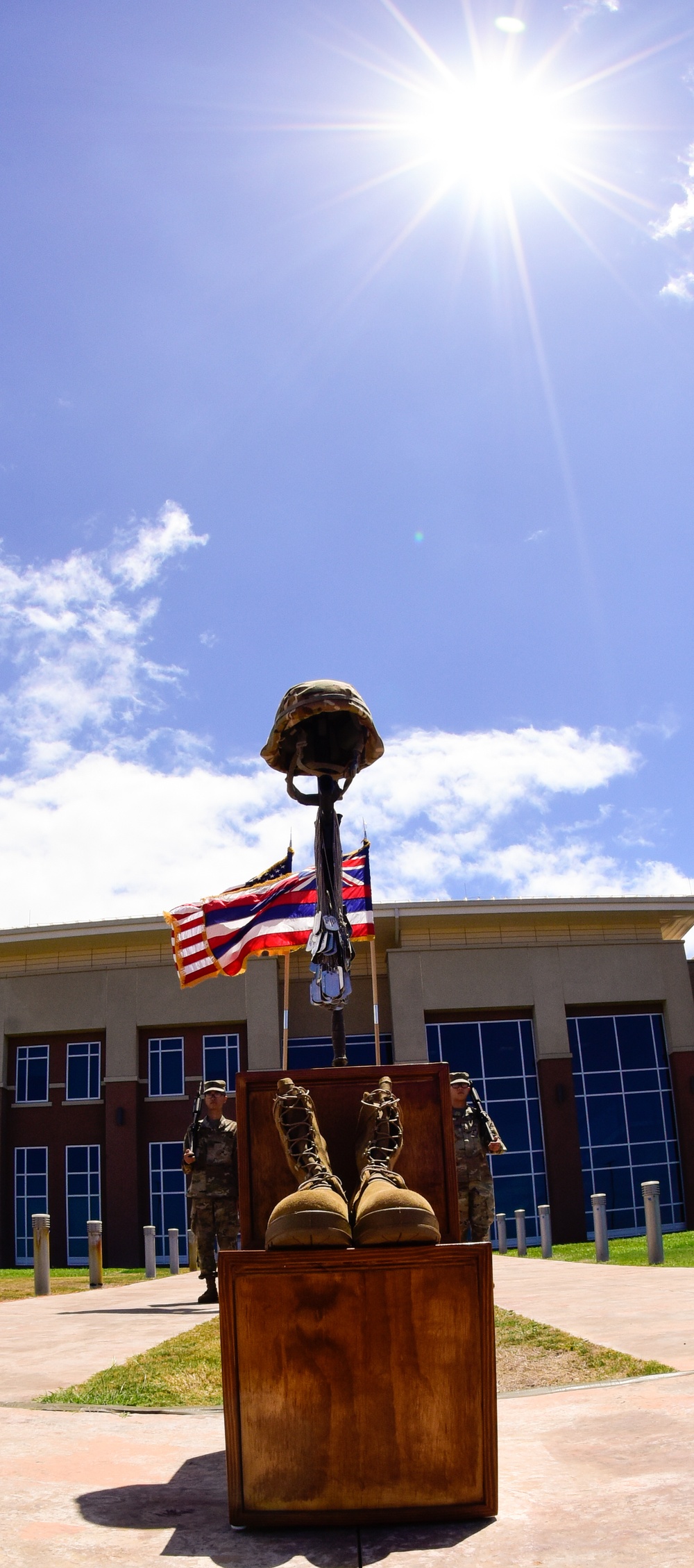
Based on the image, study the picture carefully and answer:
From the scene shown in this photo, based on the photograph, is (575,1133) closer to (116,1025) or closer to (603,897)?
(603,897)

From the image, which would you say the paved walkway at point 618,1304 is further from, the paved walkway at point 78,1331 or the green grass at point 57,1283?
the green grass at point 57,1283

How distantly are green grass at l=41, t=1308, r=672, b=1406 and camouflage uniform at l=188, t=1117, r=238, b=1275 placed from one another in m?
1.89

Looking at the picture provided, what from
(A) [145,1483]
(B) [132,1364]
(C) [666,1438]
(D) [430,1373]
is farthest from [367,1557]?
(B) [132,1364]

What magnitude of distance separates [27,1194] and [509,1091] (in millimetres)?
13124

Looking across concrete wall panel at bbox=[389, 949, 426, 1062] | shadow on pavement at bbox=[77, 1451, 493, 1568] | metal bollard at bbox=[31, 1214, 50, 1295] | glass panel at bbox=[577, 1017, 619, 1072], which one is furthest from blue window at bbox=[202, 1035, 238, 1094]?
shadow on pavement at bbox=[77, 1451, 493, 1568]

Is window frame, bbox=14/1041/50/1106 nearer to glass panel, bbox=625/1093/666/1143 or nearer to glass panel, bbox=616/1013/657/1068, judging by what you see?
glass panel, bbox=616/1013/657/1068

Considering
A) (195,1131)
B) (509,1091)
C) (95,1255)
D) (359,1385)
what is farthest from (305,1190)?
(509,1091)

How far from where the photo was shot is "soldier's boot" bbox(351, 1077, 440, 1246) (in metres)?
2.86

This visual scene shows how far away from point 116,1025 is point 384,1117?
27.1 m

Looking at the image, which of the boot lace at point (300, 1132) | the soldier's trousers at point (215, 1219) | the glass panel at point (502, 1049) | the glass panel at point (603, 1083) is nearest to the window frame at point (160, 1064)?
the glass panel at point (502, 1049)

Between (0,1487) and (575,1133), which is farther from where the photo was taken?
(575,1133)

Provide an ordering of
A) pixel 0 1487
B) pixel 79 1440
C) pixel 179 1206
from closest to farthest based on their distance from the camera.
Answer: pixel 0 1487
pixel 79 1440
pixel 179 1206

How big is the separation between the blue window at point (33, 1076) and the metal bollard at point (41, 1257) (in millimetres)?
16086

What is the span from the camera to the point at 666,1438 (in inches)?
140
